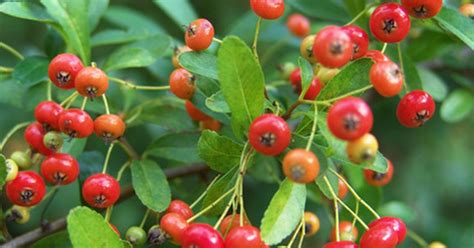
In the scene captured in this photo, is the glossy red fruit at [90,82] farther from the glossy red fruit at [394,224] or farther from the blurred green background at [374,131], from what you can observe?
the glossy red fruit at [394,224]

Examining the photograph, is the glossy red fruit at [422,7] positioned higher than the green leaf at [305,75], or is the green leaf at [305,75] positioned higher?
the glossy red fruit at [422,7]

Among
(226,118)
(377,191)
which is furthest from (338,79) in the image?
(377,191)

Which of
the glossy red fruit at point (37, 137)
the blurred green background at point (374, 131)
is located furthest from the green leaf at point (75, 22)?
the glossy red fruit at point (37, 137)

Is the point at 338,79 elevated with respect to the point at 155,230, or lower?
elevated

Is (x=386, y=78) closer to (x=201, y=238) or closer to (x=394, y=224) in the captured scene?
(x=394, y=224)

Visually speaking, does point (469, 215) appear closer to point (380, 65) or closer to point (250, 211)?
point (250, 211)

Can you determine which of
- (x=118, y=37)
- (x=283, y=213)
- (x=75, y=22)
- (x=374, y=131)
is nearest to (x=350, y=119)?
(x=283, y=213)
